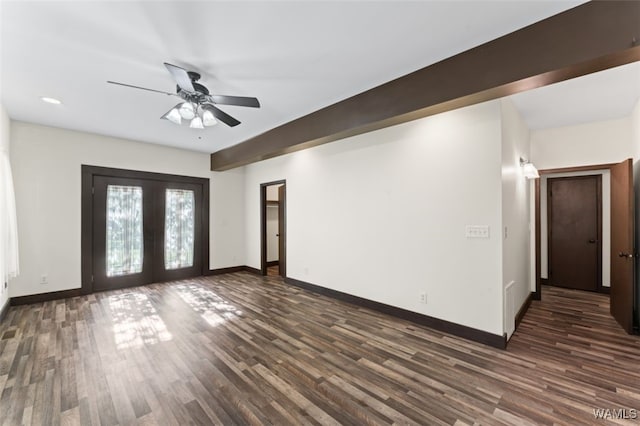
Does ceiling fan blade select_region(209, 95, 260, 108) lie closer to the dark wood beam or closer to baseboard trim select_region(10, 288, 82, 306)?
the dark wood beam

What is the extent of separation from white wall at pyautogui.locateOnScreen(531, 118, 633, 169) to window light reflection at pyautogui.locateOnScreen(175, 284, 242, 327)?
5568mm

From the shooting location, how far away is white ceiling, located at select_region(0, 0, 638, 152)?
1.89 meters

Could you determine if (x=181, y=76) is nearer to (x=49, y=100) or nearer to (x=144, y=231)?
(x=49, y=100)

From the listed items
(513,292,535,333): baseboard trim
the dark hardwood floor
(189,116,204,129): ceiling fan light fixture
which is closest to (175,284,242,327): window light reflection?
the dark hardwood floor

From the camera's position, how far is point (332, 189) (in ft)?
15.1

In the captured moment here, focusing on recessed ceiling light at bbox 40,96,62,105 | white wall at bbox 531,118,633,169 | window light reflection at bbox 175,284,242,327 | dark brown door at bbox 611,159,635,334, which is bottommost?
window light reflection at bbox 175,284,242,327

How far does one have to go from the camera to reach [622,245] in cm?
344

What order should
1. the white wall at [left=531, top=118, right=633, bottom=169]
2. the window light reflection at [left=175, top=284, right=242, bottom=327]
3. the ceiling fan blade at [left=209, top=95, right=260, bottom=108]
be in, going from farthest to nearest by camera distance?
the white wall at [left=531, top=118, right=633, bottom=169] → the window light reflection at [left=175, top=284, right=242, bottom=327] → the ceiling fan blade at [left=209, top=95, right=260, bottom=108]

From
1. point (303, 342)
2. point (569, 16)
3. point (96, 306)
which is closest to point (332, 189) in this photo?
point (303, 342)

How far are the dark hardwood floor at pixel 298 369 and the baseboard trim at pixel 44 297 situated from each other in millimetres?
217

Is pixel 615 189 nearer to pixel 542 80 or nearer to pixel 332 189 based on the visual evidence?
pixel 542 80

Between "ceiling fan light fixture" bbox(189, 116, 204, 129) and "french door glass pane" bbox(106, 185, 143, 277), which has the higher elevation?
"ceiling fan light fixture" bbox(189, 116, 204, 129)

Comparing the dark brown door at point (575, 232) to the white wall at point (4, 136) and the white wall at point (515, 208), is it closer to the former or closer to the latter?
the white wall at point (515, 208)

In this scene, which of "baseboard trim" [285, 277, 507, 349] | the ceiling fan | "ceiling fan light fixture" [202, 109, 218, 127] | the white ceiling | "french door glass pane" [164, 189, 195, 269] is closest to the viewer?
the white ceiling
